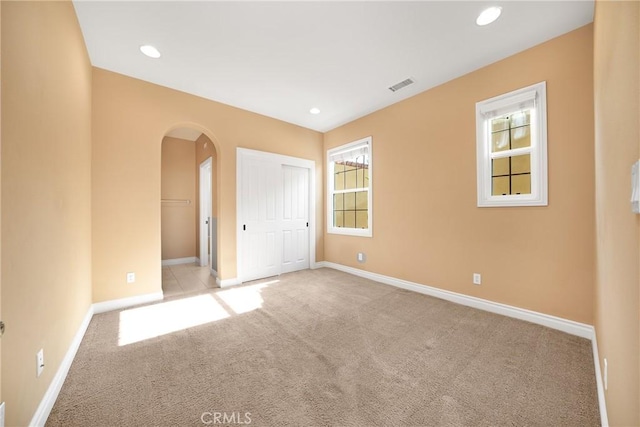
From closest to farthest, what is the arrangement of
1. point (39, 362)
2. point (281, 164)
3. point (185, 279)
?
point (39, 362) → point (185, 279) → point (281, 164)

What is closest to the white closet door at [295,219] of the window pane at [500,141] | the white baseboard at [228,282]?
the white baseboard at [228,282]

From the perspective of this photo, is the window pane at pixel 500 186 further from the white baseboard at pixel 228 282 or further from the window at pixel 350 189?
the white baseboard at pixel 228 282

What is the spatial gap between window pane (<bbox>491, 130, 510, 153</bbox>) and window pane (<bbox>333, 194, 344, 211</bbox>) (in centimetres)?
268

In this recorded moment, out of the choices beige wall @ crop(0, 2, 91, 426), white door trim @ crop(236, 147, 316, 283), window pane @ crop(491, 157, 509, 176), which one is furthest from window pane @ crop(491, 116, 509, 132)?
beige wall @ crop(0, 2, 91, 426)

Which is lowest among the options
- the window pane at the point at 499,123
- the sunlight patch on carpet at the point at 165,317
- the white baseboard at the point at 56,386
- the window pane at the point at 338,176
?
the sunlight patch on carpet at the point at 165,317

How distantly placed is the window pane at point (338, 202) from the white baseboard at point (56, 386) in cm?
399

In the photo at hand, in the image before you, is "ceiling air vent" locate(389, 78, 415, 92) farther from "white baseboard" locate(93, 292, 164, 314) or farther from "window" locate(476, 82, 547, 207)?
"white baseboard" locate(93, 292, 164, 314)

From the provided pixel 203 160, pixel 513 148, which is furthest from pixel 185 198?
pixel 513 148

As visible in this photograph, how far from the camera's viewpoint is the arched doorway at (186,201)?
544cm

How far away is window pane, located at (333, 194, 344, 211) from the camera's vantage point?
5.02 m

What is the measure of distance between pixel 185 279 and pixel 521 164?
5142 millimetres

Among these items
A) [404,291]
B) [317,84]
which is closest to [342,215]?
[404,291]

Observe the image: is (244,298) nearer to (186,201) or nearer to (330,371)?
(330,371)

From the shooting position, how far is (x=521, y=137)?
272 cm
